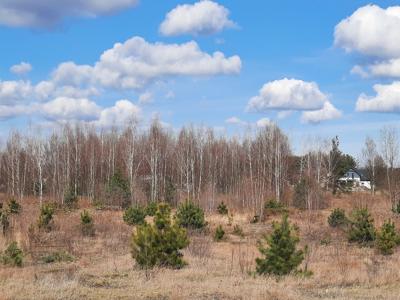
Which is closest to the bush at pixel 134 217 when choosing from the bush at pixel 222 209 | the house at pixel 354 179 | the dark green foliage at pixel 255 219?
the bush at pixel 222 209

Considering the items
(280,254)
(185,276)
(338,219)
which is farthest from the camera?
(338,219)

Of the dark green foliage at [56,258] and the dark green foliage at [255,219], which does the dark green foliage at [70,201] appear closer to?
the dark green foliage at [255,219]

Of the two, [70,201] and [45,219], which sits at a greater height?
[70,201]

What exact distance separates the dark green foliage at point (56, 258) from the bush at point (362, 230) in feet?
33.7

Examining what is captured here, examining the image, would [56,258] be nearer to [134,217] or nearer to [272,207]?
[134,217]

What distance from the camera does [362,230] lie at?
18750 mm

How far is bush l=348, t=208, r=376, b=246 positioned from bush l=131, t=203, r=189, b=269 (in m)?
9.45

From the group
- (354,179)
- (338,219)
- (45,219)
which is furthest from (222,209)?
(354,179)

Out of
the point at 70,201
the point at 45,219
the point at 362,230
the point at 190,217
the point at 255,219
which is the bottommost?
the point at 255,219

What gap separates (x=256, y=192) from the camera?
95.9 ft

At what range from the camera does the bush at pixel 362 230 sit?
18655 millimetres

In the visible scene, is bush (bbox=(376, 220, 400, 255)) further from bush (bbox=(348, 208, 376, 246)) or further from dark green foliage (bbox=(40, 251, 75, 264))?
dark green foliage (bbox=(40, 251, 75, 264))

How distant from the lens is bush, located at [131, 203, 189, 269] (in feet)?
37.3

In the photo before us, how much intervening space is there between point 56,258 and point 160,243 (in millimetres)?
4222
